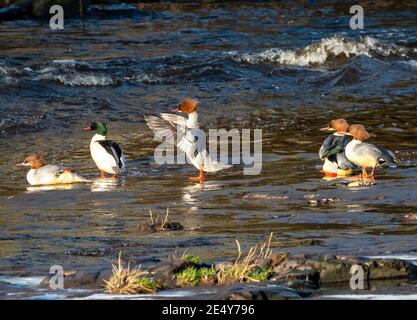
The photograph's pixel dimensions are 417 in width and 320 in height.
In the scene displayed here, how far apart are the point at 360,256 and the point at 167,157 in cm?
612

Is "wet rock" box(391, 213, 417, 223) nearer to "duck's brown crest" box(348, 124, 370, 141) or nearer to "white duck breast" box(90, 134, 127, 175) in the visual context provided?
"duck's brown crest" box(348, 124, 370, 141)

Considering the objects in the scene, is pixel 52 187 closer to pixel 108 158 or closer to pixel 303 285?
pixel 108 158

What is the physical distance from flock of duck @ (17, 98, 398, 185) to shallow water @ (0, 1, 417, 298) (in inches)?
7.9

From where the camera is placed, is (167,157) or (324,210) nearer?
(324,210)

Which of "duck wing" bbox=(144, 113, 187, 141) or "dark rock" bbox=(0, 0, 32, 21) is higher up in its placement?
"dark rock" bbox=(0, 0, 32, 21)

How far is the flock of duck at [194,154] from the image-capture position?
425 inches

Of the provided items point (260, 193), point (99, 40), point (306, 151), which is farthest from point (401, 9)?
point (260, 193)

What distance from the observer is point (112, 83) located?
18.5m

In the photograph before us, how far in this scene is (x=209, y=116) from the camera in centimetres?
1616

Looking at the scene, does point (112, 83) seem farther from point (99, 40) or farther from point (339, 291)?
point (339, 291)

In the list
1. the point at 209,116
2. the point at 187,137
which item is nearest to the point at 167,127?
the point at 187,137

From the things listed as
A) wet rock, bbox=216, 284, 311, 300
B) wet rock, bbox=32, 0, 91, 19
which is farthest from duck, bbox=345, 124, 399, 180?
wet rock, bbox=32, 0, 91, 19

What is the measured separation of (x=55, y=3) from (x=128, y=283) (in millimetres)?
21920

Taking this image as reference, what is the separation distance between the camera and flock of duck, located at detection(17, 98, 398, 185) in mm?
10789
